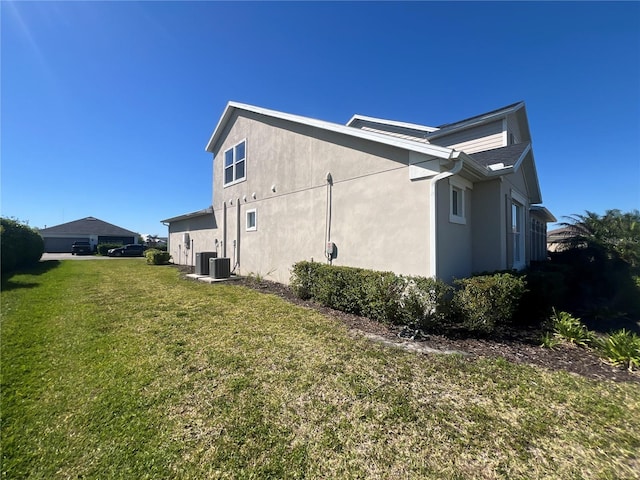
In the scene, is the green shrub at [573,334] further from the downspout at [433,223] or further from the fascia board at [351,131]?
the fascia board at [351,131]

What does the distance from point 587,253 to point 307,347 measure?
50.4 feet

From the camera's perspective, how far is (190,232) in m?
18.5

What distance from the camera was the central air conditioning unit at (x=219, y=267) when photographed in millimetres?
11852

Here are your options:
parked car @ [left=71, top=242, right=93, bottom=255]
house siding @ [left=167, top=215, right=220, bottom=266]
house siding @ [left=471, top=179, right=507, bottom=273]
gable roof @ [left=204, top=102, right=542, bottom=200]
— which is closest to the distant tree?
gable roof @ [left=204, top=102, right=542, bottom=200]

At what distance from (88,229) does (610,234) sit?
5690 cm

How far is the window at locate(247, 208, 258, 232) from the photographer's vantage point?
12.2 meters

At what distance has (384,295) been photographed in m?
5.74

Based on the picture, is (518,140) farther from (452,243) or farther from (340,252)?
(340,252)

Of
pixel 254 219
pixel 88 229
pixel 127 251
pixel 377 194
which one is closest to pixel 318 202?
pixel 377 194

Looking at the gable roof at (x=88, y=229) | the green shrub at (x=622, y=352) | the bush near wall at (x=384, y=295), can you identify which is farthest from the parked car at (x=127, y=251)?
the green shrub at (x=622, y=352)

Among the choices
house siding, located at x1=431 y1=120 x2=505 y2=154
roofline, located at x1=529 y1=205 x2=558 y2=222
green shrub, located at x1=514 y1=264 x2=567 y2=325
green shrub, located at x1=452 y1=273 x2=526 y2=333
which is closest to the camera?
green shrub, located at x1=452 y1=273 x2=526 y2=333

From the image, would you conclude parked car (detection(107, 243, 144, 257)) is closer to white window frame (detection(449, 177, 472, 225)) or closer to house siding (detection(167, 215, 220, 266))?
house siding (detection(167, 215, 220, 266))

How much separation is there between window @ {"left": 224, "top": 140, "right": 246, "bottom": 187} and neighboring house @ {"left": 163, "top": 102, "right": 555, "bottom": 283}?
0.29 ft

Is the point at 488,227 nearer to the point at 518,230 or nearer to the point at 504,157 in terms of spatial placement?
→ the point at 504,157
